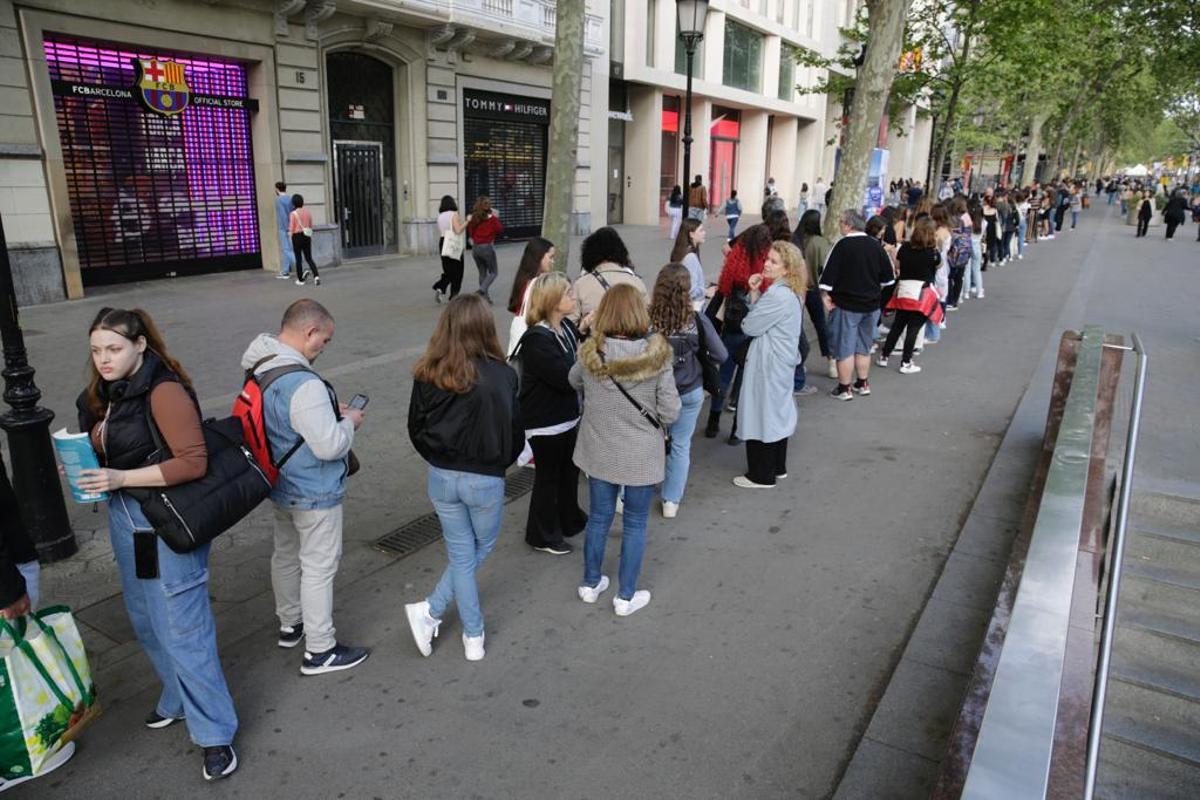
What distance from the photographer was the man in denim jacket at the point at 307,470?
3.42 m

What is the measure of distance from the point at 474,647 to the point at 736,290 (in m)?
4.53

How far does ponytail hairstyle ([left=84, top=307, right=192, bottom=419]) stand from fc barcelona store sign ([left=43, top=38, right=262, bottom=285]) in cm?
1249

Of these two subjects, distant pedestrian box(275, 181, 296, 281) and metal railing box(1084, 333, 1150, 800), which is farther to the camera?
distant pedestrian box(275, 181, 296, 281)

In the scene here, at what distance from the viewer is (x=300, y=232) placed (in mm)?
14844

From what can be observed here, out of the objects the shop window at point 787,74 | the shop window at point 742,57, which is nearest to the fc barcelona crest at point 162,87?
the shop window at point 742,57

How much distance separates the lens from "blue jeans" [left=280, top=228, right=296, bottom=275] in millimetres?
15703

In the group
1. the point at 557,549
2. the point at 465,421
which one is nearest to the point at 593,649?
the point at 557,549

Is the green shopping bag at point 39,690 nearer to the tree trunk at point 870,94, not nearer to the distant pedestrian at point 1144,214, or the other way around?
the tree trunk at point 870,94

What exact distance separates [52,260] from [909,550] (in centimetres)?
1281

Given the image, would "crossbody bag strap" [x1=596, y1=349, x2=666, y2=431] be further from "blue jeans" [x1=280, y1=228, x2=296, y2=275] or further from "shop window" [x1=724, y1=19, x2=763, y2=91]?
"shop window" [x1=724, y1=19, x2=763, y2=91]

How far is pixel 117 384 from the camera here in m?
2.95

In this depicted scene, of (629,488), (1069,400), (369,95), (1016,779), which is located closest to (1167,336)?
(1069,400)

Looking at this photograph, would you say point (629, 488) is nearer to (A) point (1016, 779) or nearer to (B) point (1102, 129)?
(A) point (1016, 779)

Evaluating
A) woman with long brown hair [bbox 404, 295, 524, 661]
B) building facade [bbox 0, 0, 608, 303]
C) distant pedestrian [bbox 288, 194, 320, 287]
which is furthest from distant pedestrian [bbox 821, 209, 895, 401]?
building facade [bbox 0, 0, 608, 303]
